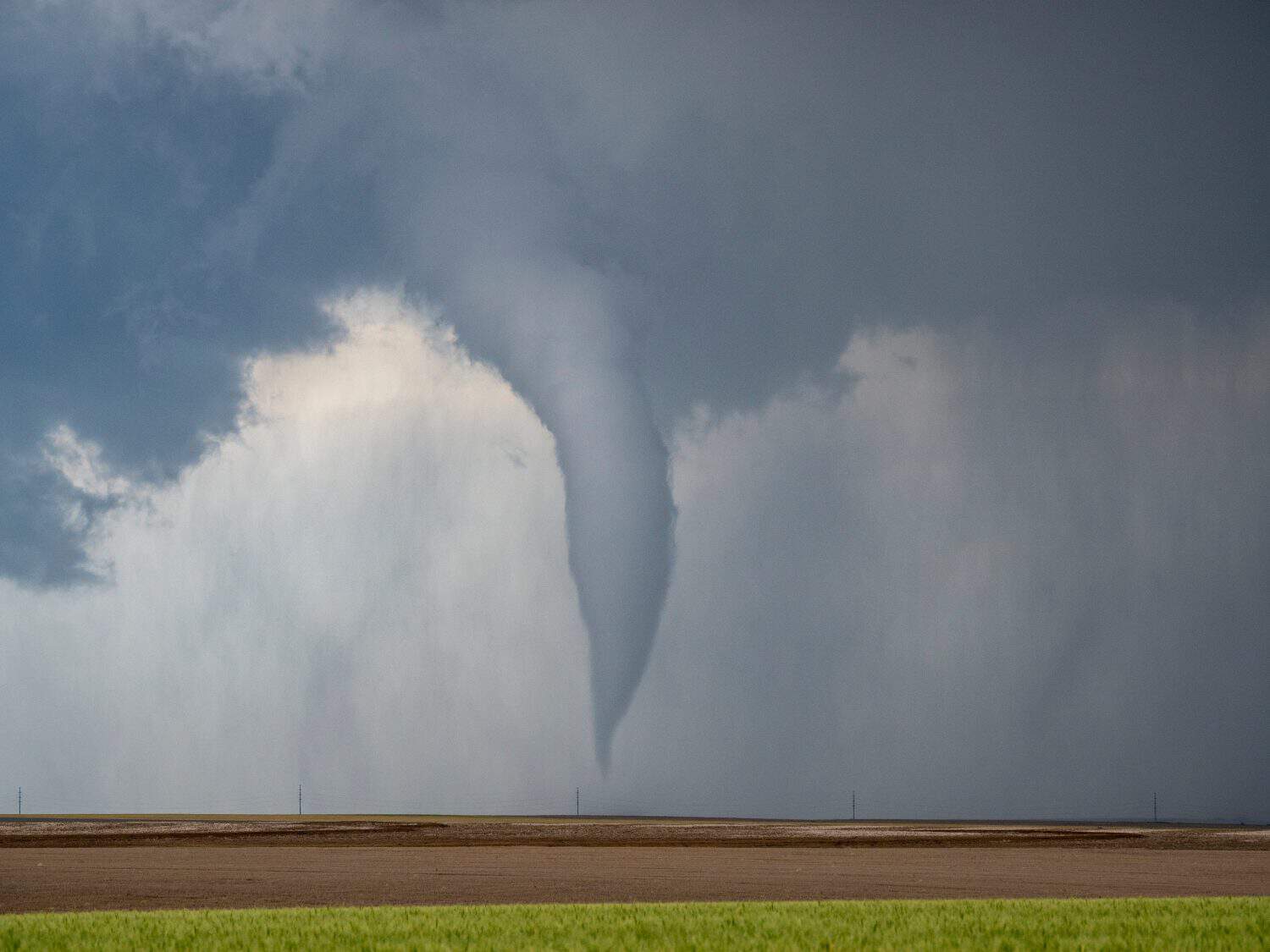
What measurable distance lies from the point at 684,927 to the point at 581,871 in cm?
2190

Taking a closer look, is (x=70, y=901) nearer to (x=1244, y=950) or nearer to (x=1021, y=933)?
(x=1021, y=933)

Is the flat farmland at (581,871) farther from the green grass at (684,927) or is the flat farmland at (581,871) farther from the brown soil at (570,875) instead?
the green grass at (684,927)

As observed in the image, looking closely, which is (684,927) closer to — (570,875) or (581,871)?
(570,875)

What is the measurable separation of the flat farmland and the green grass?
5.32m

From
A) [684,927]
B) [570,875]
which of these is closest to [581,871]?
[570,875]

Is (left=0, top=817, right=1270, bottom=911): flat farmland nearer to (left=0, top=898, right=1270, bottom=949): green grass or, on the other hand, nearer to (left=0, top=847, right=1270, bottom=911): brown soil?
(left=0, top=847, right=1270, bottom=911): brown soil

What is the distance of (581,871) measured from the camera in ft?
142

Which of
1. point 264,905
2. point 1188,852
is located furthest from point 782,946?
point 1188,852

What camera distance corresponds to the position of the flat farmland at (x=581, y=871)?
33.0 metres

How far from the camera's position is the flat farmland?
33.0 m

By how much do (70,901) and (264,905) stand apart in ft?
18.1

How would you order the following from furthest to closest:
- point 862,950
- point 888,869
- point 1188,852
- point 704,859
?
point 1188,852
point 704,859
point 888,869
point 862,950

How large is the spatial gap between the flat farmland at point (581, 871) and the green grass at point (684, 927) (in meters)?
5.32

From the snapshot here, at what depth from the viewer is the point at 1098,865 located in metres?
48.4
